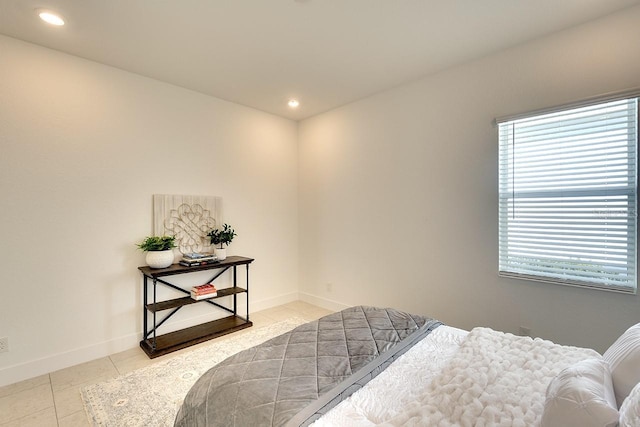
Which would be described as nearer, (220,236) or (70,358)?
(70,358)

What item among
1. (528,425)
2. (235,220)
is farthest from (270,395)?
(235,220)

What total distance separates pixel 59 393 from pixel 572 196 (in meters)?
4.13

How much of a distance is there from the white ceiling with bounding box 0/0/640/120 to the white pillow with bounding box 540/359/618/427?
2191 mm

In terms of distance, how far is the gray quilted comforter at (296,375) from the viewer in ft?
3.54

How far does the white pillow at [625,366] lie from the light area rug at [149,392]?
224cm

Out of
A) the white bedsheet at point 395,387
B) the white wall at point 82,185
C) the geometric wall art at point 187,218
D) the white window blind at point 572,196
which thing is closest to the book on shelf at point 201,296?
the white wall at point 82,185

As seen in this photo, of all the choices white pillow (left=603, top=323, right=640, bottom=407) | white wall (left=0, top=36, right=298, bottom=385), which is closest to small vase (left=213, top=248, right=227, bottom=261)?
white wall (left=0, top=36, right=298, bottom=385)

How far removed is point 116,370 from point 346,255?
259 cm

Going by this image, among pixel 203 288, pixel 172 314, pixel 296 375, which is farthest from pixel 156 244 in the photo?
pixel 296 375

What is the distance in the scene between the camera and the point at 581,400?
0.79 metres

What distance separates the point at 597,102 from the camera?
6.77ft

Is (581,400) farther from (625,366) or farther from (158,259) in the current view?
(158,259)

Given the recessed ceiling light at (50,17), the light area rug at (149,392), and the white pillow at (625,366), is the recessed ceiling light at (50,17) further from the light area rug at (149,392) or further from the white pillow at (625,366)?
the white pillow at (625,366)

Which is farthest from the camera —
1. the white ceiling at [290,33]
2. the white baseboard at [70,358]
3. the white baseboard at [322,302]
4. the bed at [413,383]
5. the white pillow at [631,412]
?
the white baseboard at [322,302]
